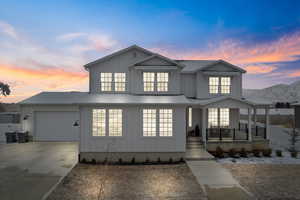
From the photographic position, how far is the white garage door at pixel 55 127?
1451 cm

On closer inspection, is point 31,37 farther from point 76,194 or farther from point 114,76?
point 76,194

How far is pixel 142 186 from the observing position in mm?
6441

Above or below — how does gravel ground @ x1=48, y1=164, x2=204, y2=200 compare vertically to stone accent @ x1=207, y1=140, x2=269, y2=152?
below

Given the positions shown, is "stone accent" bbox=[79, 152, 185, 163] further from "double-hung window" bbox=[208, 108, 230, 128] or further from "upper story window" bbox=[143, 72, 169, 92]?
→ "double-hung window" bbox=[208, 108, 230, 128]

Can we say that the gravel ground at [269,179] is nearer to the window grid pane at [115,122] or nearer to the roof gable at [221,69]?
the window grid pane at [115,122]

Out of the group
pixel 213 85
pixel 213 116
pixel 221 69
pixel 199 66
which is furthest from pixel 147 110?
pixel 221 69

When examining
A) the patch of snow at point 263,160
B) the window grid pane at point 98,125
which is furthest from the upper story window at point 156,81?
the patch of snow at point 263,160

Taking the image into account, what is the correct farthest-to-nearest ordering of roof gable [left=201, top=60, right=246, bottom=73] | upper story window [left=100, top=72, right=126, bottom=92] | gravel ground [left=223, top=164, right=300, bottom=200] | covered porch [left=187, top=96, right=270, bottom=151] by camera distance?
roof gable [left=201, top=60, right=246, bottom=73] < upper story window [left=100, top=72, right=126, bottom=92] < covered porch [left=187, top=96, right=270, bottom=151] < gravel ground [left=223, top=164, right=300, bottom=200]

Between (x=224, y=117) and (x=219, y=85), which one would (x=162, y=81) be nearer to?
(x=219, y=85)

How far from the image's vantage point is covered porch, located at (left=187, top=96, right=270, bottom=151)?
1094 centimetres

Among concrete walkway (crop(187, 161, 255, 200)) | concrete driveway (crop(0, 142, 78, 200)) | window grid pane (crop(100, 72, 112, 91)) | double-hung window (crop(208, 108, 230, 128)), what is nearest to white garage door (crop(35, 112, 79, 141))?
concrete driveway (crop(0, 142, 78, 200))

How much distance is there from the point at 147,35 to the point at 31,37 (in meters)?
14.6

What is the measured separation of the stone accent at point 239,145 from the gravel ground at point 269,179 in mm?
2169

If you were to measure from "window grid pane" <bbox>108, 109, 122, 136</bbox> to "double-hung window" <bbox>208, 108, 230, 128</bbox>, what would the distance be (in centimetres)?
810
